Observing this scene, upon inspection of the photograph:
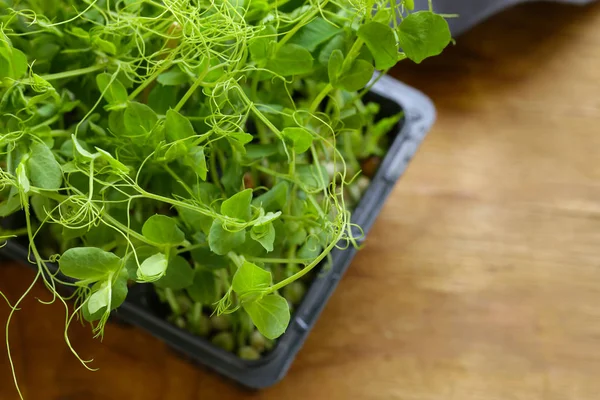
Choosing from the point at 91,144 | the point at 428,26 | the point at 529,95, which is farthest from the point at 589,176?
the point at 91,144

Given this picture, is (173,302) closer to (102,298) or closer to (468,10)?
(102,298)

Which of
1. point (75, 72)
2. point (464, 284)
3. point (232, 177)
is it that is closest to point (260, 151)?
point (232, 177)

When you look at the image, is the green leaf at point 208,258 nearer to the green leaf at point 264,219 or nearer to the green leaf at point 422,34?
the green leaf at point 264,219

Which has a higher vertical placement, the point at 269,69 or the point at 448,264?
the point at 269,69

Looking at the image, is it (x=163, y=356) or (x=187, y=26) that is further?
(x=163, y=356)

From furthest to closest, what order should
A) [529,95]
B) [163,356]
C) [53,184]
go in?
[529,95] < [163,356] < [53,184]

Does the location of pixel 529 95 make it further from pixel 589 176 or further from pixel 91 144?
pixel 91 144

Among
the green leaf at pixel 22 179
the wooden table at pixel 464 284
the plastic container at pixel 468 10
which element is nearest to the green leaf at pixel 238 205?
the green leaf at pixel 22 179
